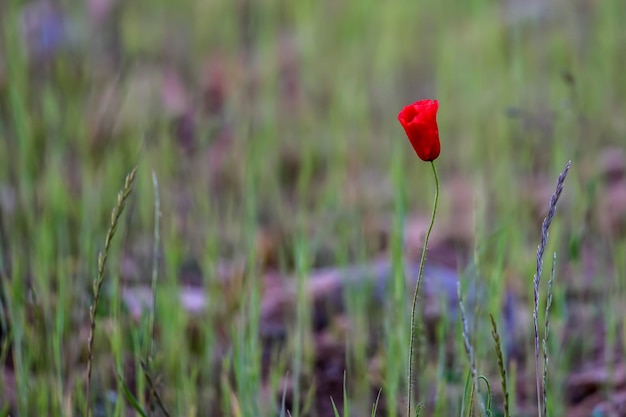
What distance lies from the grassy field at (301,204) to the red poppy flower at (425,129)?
255mm

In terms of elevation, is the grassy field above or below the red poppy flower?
below

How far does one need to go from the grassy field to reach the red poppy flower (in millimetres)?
255

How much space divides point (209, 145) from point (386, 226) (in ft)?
2.54

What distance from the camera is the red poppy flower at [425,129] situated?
32.7 inches

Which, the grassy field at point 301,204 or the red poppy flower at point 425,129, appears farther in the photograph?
the grassy field at point 301,204

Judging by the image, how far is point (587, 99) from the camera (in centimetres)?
262

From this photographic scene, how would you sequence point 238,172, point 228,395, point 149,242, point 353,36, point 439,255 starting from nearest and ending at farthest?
point 228,395
point 149,242
point 439,255
point 238,172
point 353,36

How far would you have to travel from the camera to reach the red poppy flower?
2.72 ft

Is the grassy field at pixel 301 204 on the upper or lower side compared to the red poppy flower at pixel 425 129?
lower

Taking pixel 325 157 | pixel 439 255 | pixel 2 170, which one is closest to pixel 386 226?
pixel 439 255

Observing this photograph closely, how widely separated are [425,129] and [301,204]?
953mm

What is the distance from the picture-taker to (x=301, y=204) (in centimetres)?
177

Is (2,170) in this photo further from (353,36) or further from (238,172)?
(353,36)

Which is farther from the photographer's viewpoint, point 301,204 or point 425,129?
point 301,204
